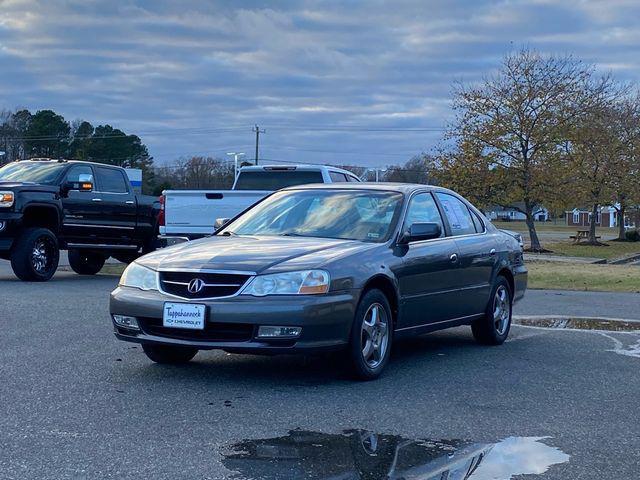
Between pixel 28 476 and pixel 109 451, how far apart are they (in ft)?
1.77

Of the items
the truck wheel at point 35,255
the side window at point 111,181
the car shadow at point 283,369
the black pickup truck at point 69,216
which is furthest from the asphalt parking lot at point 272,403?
the side window at point 111,181

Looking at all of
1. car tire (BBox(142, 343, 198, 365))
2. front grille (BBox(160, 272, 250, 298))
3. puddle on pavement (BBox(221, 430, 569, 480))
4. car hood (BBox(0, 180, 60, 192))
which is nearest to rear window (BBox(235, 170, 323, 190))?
car hood (BBox(0, 180, 60, 192))

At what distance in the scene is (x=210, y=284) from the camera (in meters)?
6.51

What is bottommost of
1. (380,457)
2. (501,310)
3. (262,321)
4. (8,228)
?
(380,457)

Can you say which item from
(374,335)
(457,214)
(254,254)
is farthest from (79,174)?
(374,335)

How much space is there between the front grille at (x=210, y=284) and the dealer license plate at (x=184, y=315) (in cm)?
11

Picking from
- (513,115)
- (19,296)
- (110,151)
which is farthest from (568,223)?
(19,296)

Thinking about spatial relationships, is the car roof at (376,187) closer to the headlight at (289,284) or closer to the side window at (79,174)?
the headlight at (289,284)

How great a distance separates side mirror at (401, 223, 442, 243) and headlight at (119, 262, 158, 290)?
2.09 meters

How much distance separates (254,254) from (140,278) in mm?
898

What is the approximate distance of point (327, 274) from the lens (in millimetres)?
6551

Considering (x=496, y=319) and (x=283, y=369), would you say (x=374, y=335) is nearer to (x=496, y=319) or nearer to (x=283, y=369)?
(x=283, y=369)

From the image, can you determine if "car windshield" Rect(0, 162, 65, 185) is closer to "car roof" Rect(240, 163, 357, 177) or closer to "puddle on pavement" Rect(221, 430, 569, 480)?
"car roof" Rect(240, 163, 357, 177)

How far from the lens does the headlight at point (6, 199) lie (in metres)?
14.1
